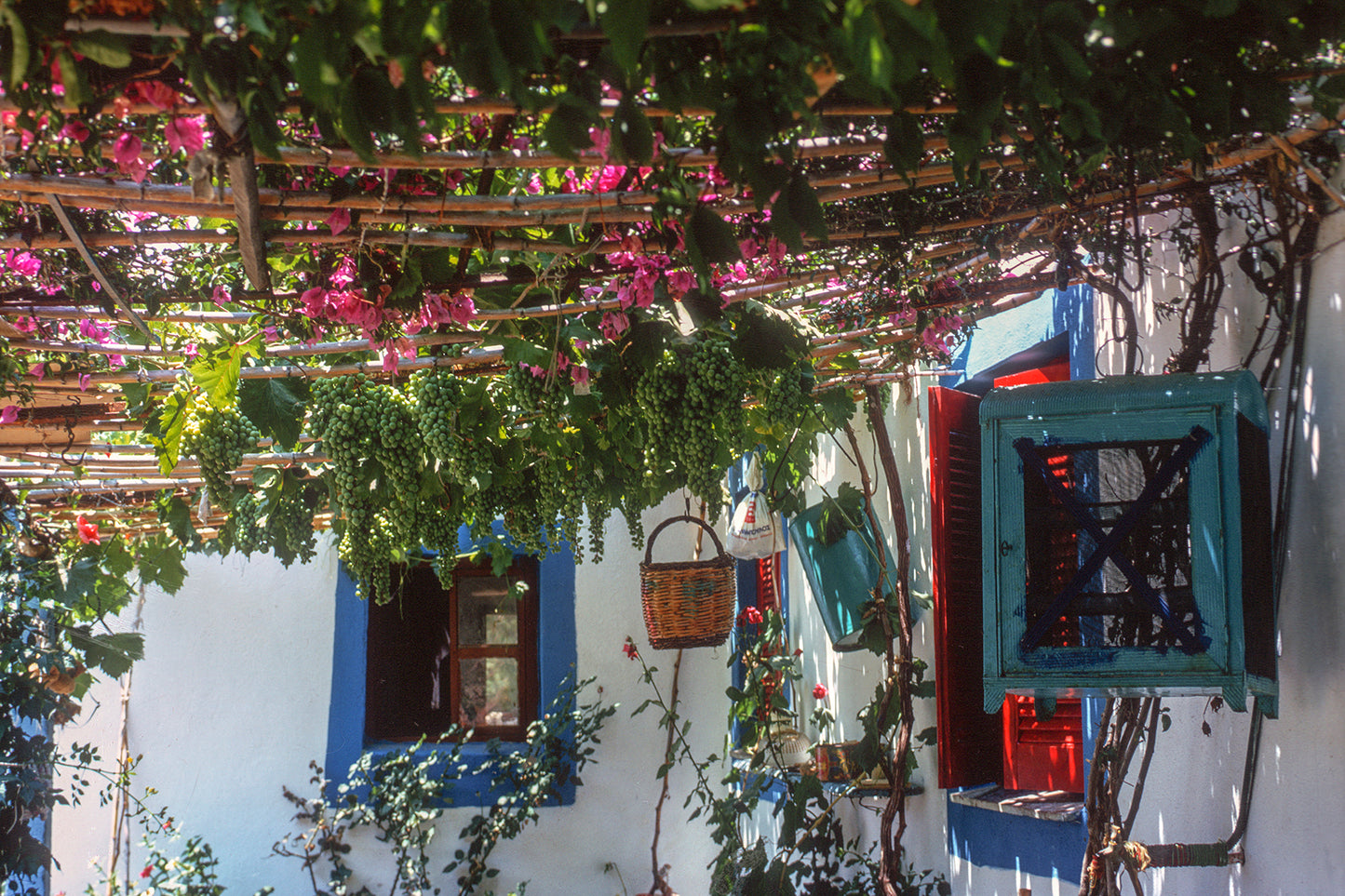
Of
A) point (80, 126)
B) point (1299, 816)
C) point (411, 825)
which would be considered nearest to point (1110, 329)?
point (1299, 816)

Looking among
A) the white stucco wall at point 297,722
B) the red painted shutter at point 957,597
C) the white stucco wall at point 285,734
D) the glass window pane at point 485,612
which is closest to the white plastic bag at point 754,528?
the white stucco wall at point 297,722

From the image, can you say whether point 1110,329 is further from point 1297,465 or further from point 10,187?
point 10,187

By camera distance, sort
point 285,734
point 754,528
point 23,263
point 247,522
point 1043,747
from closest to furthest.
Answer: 1. point 23,263
2. point 1043,747
3. point 247,522
4. point 754,528
5. point 285,734

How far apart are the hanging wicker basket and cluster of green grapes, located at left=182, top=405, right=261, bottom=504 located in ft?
6.54

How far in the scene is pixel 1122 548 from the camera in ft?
6.51

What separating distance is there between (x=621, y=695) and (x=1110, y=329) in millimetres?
3931

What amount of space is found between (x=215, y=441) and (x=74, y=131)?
114 centimetres

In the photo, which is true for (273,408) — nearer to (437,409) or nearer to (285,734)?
(437,409)

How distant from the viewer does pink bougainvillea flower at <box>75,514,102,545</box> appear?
4.53 meters

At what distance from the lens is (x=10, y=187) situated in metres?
1.82

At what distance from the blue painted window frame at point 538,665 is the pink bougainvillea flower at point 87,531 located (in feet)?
5.32

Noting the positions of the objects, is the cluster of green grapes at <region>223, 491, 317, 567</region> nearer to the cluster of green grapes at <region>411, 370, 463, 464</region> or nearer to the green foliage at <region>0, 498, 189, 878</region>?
the green foliage at <region>0, 498, 189, 878</region>

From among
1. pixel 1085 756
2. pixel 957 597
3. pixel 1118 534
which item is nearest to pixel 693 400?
pixel 1118 534

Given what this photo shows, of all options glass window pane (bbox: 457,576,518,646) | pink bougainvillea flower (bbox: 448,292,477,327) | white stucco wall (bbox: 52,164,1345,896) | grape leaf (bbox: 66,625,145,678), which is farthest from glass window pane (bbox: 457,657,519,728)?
pink bougainvillea flower (bbox: 448,292,477,327)
